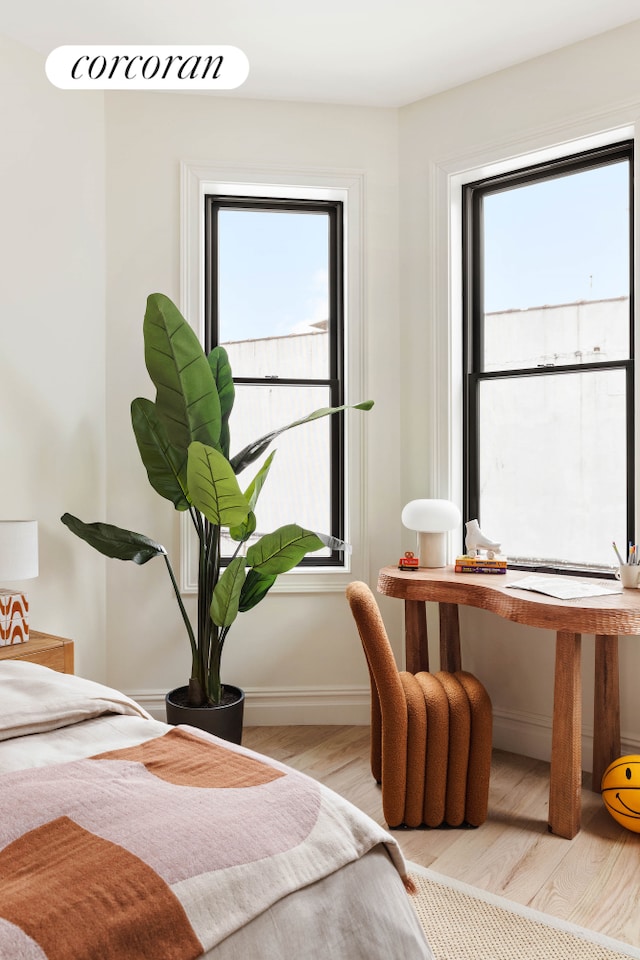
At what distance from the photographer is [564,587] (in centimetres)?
252

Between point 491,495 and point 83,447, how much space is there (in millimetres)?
1851

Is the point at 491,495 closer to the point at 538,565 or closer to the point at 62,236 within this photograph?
the point at 538,565

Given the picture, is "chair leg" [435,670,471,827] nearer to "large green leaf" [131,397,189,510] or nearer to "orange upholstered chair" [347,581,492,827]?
"orange upholstered chair" [347,581,492,827]

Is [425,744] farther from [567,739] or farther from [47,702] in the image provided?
[47,702]

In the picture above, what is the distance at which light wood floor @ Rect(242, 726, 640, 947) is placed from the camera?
202 cm

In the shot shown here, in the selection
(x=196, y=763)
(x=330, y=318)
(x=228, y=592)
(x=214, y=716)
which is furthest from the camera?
(x=330, y=318)

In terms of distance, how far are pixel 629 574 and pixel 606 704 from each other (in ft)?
1.63

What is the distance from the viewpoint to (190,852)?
1.02 m

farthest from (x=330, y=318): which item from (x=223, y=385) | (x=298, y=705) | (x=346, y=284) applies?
(x=298, y=705)

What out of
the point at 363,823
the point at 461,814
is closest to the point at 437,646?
the point at 461,814

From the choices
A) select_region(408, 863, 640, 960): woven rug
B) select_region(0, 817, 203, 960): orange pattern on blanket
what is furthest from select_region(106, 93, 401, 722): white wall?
select_region(0, 817, 203, 960): orange pattern on blanket

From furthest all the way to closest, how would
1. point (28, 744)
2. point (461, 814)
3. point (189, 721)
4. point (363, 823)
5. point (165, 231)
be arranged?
1. point (165, 231)
2. point (189, 721)
3. point (461, 814)
4. point (28, 744)
5. point (363, 823)

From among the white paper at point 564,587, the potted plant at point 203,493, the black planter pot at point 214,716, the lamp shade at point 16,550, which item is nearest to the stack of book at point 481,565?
the white paper at point 564,587

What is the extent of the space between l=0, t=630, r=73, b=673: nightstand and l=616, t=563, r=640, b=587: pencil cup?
202 centimetres
